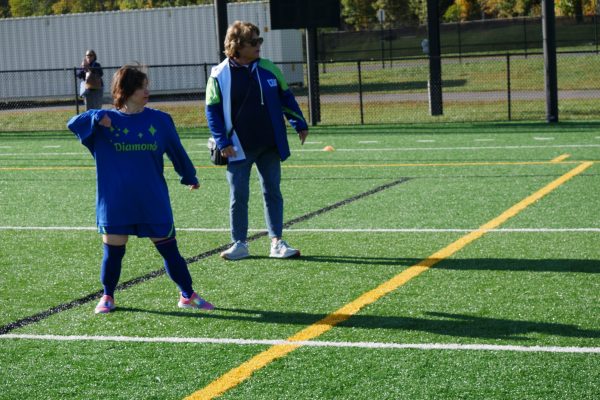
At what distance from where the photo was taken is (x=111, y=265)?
23.0 ft

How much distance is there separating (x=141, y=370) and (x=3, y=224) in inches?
236

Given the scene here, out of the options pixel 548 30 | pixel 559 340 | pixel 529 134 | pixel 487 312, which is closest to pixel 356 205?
pixel 487 312

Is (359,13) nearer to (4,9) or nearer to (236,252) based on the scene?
(4,9)

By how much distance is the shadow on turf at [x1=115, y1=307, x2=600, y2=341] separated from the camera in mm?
6117

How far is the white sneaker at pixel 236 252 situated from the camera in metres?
8.74

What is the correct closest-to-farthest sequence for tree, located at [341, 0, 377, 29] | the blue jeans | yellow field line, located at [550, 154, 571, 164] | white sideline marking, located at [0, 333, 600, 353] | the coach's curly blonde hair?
1. white sideline marking, located at [0, 333, 600, 353]
2. the coach's curly blonde hair
3. the blue jeans
4. yellow field line, located at [550, 154, 571, 164]
5. tree, located at [341, 0, 377, 29]

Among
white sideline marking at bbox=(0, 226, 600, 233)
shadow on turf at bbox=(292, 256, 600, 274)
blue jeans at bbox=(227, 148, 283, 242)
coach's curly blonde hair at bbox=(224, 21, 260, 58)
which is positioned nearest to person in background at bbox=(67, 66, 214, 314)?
coach's curly blonde hair at bbox=(224, 21, 260, 58)

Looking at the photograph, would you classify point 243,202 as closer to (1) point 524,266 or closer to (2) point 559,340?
(1) point 524,266

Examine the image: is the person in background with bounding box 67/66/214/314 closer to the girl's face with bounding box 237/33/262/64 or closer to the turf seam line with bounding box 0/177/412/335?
the turf seam line with bounding box 0/177/412/335

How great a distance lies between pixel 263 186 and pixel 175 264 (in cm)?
199

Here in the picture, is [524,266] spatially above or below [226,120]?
below

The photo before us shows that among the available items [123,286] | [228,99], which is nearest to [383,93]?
[228,99]

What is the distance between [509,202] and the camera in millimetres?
11469

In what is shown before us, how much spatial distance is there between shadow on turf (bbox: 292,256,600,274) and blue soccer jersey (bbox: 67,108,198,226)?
215 cm
